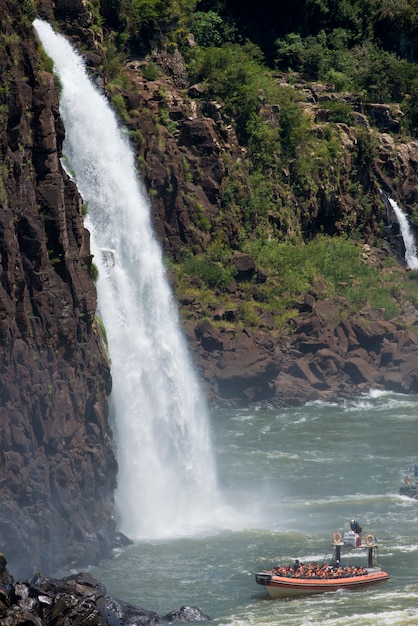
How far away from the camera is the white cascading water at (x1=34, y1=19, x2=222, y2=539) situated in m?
66.0

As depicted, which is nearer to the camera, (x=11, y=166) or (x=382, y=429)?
(x=11, y=166)

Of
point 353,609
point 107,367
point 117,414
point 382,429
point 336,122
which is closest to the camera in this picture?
point 353,609

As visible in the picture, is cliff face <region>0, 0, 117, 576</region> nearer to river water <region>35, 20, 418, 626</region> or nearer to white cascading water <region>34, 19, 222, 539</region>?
river water <region>35, 20, 418, 626</region>

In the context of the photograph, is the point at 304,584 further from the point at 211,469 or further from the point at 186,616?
the point at 211,469

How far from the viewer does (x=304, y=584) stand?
5266cm

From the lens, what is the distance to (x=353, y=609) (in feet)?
166

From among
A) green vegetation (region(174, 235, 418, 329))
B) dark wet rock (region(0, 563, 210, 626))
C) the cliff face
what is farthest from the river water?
green vegetation (region(174, 235, 418, 329))

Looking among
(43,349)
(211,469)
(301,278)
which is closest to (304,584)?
(43,349)

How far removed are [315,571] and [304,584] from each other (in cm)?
87

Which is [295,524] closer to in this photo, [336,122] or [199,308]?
[199,308]

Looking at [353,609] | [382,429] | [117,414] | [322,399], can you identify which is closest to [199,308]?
[322,399]

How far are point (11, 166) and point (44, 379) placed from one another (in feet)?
26.2

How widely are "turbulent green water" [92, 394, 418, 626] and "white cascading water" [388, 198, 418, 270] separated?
86.1ft

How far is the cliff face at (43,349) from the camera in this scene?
53906 millimetres
